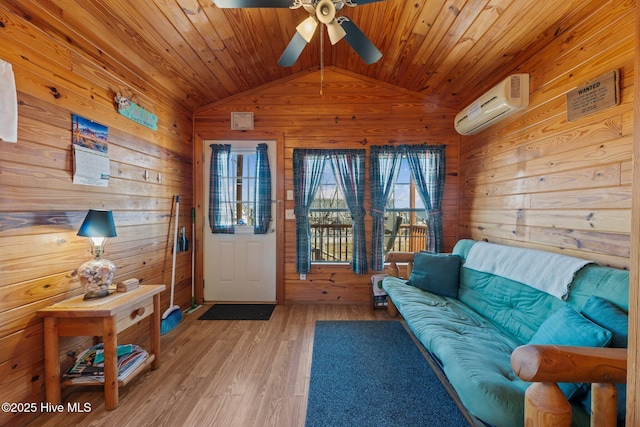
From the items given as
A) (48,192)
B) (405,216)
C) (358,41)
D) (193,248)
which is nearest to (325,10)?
(358,41)

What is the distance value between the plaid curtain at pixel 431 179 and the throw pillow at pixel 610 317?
1.87 metres

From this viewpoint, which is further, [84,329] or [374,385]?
[374,385]

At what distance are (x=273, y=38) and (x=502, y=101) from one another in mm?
2077

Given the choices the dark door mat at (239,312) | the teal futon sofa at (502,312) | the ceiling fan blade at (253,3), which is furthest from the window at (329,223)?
the ceiling fan blade at (253,3)

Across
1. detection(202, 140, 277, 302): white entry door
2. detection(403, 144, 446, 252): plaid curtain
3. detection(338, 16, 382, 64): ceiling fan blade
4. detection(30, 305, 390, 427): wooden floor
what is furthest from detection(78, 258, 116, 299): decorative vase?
detection(403, 144, 446, 252): plaid curtain

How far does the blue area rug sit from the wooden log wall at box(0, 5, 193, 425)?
5.39 ft

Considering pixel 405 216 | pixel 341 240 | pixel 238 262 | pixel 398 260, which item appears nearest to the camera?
pixel 398 260

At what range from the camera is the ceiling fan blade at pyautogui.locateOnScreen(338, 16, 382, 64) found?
1.69 m

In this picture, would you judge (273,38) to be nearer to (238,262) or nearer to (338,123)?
(338,123)

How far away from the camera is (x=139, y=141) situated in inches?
93.2

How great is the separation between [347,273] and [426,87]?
2.38 m

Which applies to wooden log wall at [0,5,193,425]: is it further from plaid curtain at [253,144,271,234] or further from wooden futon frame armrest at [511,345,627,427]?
wooden futon frame armrest at [511,345,627,427]

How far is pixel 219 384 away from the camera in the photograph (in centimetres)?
180

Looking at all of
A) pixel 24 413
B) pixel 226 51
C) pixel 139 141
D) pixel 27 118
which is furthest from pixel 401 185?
pixel 24 413
